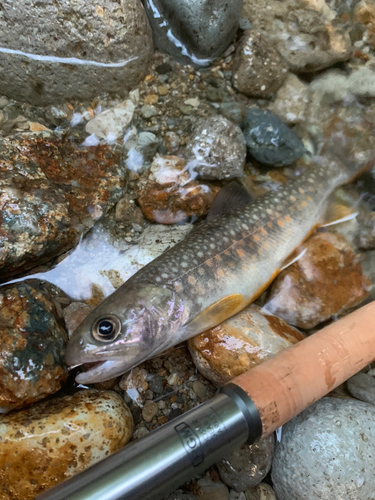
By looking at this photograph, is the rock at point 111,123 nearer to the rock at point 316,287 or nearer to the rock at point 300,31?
the rock at point 300,31

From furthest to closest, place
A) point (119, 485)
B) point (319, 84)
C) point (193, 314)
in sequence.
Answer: point (319, 84) < point (193, 314) < point (119, 485)

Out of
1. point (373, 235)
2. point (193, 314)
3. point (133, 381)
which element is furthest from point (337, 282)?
point (133, 381)

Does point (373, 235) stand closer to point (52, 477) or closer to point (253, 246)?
point (253, 246)

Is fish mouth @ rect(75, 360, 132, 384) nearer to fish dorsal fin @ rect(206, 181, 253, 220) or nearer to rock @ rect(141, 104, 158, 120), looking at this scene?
fish dorsal fin @ rect(206, 181, 253, 220)

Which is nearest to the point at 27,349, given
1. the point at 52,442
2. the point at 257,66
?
the point at 52,442

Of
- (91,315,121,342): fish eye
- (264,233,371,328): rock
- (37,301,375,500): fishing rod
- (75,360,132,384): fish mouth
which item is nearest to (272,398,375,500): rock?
(37,301,375,500): fishing rod

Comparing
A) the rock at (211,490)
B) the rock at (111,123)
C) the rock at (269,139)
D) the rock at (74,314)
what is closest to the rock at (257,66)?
the rock at (269,139)

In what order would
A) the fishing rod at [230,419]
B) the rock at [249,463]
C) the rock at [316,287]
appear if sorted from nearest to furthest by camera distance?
the fishing rod at [230,419], the rock at [249,463], the rock at [316,287]

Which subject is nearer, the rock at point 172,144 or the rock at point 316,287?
the rock at point 316,287
